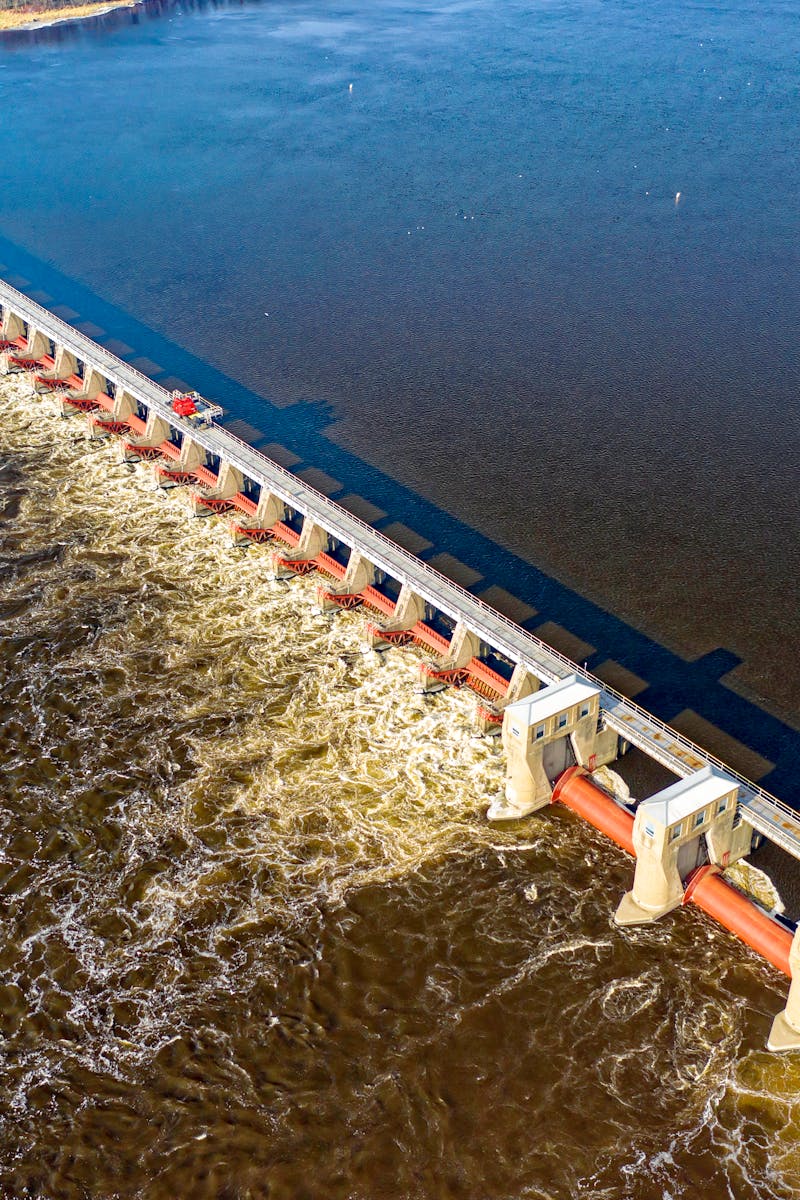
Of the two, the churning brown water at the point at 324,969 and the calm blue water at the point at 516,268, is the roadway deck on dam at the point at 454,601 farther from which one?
the calm blue water at the point at 516,268

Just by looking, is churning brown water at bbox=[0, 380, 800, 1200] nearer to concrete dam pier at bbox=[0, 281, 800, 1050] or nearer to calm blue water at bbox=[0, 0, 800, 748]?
concrete dam pier at bbox=[0, 281, 800, 1050]

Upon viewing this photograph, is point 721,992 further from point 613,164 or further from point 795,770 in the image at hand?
point 613,164

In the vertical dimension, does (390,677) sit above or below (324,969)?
above

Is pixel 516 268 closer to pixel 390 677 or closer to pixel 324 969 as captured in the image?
pixel 390 677

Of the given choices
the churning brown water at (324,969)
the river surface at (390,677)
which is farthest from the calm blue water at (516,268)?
the churning brown water at (324,969)

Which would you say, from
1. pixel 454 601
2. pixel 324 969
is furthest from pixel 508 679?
pixel 324 969

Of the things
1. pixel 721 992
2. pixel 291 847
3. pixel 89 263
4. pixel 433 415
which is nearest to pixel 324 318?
pixel 433 415
